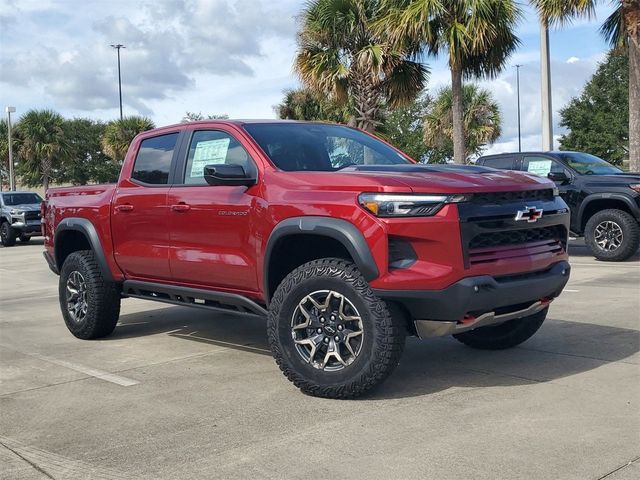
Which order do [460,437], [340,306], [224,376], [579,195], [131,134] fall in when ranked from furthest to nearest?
[131,134] < [579,195] < [224,376] < [340,306] < [460,437]

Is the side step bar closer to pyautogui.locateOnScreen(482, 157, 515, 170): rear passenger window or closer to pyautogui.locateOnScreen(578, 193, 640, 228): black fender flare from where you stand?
pyautogui.locateOnScreen(578, 193, 640, 228): black fender flare

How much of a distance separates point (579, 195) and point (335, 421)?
9119 millimetres

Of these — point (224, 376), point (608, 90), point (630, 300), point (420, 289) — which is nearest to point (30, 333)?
point (224, 376)

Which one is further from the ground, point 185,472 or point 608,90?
point 608,90

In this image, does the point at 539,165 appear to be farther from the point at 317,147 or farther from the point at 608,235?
the point at 317,147

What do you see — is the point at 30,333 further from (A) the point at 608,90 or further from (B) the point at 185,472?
(A) the point at 608,90

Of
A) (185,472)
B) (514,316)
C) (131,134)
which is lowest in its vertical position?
→ (185,472)

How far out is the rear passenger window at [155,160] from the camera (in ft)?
20.0

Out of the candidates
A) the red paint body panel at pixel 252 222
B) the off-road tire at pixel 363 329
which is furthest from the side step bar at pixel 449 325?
the red paint body panel at pixel 252 222

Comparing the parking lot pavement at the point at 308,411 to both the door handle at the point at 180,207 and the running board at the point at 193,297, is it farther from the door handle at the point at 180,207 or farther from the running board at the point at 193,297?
the door handle at the point at 180,207

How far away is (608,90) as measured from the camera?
4759 centimetres

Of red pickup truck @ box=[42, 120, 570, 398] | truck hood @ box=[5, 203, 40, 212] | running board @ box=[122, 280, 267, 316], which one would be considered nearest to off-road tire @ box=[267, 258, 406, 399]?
red pickup truck @ box=[42, 120, 570, 398]

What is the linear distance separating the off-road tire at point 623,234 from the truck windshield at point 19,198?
17.1 metres

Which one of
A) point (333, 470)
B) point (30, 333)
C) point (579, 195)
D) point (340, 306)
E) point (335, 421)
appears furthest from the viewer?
point (579, 195)
